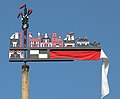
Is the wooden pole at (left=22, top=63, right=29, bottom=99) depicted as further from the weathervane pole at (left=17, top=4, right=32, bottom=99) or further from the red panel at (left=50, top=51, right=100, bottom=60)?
the red panel at (left=50, top=51, right=100, bottom=60)

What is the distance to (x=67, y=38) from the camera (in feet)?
83.5

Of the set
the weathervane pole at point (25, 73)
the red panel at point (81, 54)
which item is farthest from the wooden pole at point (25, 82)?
the red panel at point (81, 54)

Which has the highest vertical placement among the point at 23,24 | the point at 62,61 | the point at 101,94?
the point at 23,24

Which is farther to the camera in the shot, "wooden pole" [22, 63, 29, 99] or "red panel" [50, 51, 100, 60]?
"red panel" [50, 51, 100, 60]

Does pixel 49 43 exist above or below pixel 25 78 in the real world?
above

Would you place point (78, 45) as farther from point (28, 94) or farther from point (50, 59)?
point (28, 94)

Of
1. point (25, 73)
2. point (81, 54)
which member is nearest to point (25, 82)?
point (25, 73)

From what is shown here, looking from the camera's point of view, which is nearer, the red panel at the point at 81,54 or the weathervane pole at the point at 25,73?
the weathervane pole at the point at 25,73

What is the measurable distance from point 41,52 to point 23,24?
2.04 m

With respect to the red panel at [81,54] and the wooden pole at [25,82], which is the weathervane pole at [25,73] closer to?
the wooden pole at [25,82]

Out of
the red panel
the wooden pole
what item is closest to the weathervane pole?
the wooden pole

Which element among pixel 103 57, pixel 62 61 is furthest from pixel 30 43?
pixel 103 57

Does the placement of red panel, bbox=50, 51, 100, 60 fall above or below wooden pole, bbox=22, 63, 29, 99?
above

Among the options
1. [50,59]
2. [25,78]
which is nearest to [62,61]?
[50,59]
